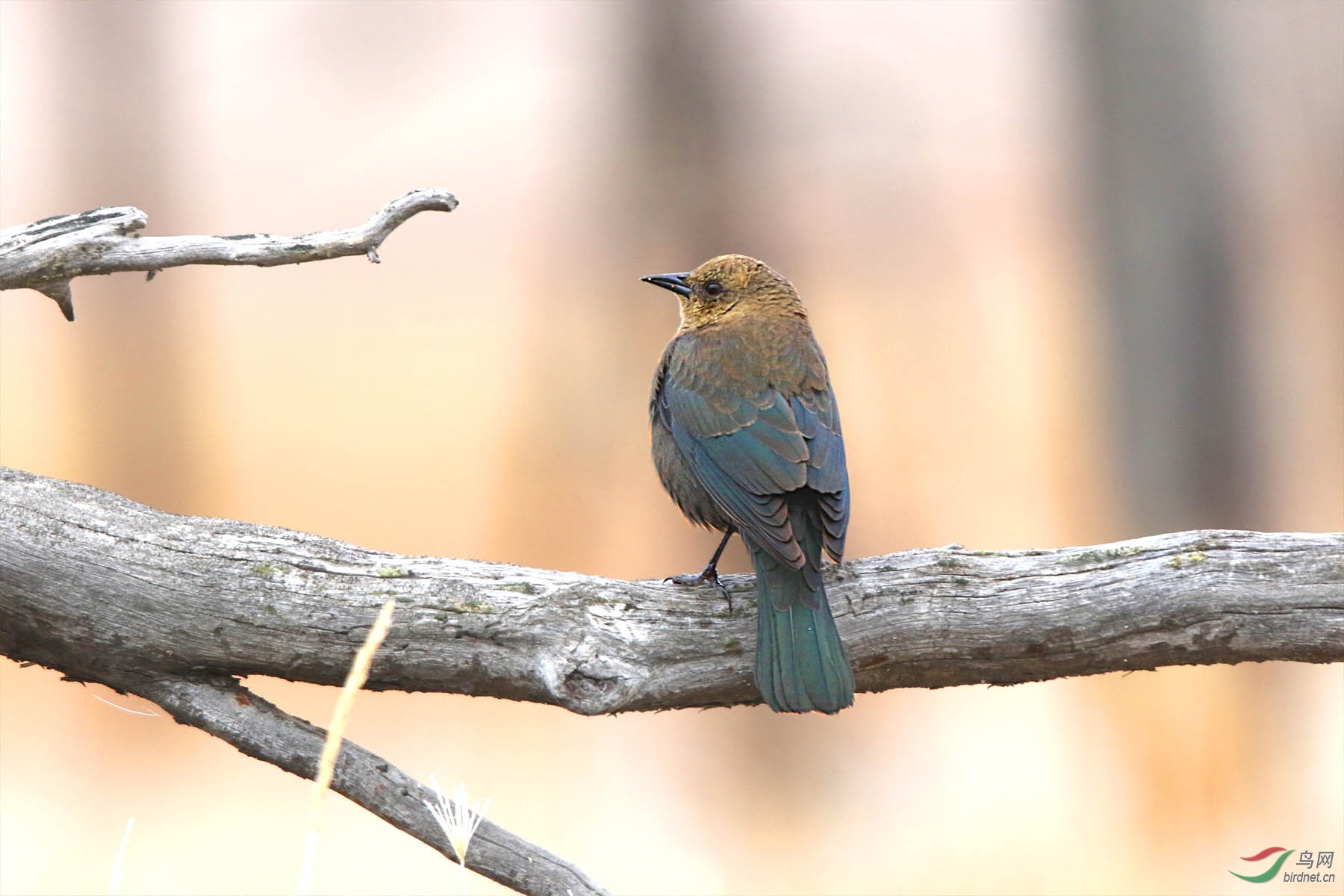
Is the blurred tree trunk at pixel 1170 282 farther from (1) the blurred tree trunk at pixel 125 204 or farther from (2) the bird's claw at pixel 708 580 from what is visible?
(1) the blurred tree trunk at pixel 125 204

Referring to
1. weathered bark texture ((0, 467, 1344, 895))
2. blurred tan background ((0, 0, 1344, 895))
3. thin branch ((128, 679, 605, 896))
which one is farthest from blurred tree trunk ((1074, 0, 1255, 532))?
thin branch ((128, 679, 605, 896))

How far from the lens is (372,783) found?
2203 mm

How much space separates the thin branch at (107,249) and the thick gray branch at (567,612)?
433 millimetres

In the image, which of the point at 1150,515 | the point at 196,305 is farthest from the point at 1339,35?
the point at 196,305

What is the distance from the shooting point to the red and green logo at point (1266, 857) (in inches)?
167

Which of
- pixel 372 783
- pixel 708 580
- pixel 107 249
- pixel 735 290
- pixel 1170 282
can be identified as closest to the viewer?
pixel 372 783

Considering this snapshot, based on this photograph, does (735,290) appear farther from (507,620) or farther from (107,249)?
(107,249)

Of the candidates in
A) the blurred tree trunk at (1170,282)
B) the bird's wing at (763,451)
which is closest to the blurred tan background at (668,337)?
the blurred tree trunk at (1170,282)

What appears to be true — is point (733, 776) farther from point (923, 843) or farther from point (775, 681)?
point (775, 681)

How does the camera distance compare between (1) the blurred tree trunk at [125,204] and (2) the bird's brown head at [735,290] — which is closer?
(2) the bird's brown head at [735,290]

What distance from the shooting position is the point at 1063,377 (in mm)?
7891

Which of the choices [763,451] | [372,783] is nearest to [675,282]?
[763,451]

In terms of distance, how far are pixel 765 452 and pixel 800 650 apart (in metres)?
0.70

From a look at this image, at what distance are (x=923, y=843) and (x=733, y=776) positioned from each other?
36.7 inches
